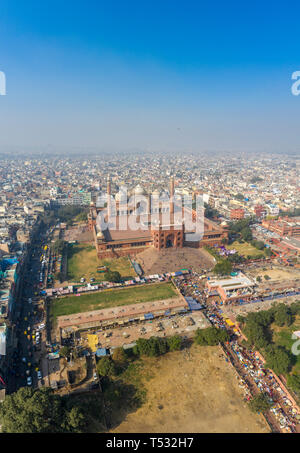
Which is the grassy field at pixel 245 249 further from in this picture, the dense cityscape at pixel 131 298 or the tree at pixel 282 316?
the tree at pixel 282 316

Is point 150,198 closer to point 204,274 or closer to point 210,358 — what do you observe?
point 204,274

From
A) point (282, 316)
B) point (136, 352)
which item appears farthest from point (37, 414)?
point (282, 316)

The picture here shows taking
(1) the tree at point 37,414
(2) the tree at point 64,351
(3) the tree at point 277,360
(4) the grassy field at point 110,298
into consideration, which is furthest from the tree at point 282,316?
(2) the tree at point 64,351

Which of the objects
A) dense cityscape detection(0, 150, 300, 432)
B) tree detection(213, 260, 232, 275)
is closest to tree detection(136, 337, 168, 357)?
dense cityscape detection(0, 150, 300, 432)

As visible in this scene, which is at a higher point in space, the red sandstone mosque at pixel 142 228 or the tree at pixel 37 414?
the red sandstone mosque at pixel 142 228

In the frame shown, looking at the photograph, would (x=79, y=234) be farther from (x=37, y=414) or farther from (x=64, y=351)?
(x=37, y=414)
